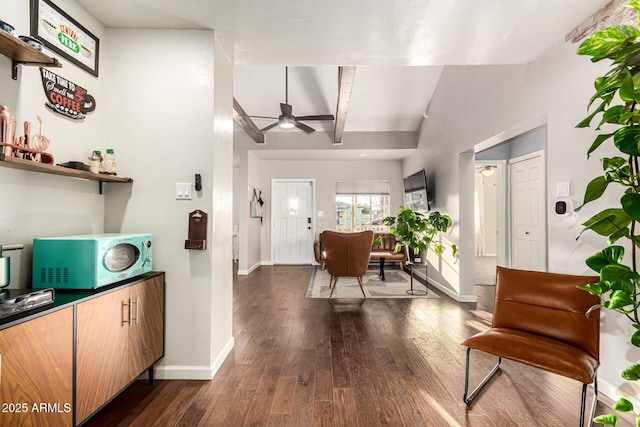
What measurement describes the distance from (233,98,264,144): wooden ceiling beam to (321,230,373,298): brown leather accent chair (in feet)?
7.37

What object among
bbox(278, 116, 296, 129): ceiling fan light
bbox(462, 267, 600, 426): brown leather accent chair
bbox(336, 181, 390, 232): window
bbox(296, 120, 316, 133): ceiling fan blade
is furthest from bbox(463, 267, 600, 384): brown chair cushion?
bbox(336, 181, 390, 232): window

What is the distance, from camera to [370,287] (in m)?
5.00

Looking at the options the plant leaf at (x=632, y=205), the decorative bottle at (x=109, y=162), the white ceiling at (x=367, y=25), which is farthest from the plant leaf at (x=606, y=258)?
the decorative bottle at (x=109, y=162)

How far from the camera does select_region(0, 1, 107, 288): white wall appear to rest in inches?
60.5

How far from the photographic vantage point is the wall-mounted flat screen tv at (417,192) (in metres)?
5.18

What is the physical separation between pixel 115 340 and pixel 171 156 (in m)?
1.22

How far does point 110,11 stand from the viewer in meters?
2.04

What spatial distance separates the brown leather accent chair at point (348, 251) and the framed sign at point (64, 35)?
10.1ft

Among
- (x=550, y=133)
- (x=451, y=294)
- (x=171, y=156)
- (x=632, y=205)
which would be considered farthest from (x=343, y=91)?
(x=632, y=205)

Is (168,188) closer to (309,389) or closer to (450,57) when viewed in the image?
(309,389)

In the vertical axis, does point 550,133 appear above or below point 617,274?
above

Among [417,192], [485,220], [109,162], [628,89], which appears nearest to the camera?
[628,89]

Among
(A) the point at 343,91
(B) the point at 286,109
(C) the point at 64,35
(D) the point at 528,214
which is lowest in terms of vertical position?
(D) the point at 528,214

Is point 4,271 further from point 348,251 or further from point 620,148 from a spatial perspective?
point 348,251
